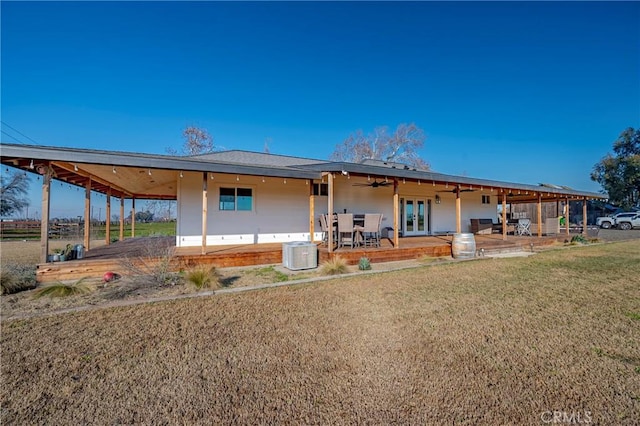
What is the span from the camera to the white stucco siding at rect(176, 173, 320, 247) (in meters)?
8.80

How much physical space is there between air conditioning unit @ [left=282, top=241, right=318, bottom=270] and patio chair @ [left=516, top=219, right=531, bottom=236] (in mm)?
11807

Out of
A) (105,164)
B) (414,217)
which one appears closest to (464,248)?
(414,217)

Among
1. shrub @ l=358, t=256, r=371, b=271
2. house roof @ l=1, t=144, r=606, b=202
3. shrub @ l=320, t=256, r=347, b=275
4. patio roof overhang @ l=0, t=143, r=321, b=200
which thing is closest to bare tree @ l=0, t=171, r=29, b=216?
house roof @ l=1, t=144, r=606, b=202

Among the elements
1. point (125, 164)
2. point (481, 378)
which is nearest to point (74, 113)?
point (125, 164)

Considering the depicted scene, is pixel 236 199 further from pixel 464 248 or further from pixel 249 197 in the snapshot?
pixel 464 248

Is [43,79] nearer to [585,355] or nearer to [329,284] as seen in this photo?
[329,284]

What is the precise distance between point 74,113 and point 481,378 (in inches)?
1226

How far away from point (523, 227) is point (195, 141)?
77.3ft

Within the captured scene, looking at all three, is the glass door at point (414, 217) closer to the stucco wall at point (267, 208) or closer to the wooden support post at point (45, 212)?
the stucco wall at point (267, 208)

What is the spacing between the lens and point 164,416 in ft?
6.46

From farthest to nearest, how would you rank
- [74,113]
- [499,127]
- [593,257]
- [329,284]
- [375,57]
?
[499,127] < [74,113] < [375,57] < [593,257] < [329,284]

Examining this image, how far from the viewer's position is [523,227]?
13688mm

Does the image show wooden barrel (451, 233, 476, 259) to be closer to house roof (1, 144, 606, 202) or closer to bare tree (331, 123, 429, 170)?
house roof (1, 144, 606, 202)

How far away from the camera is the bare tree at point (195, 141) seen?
23016 mm
